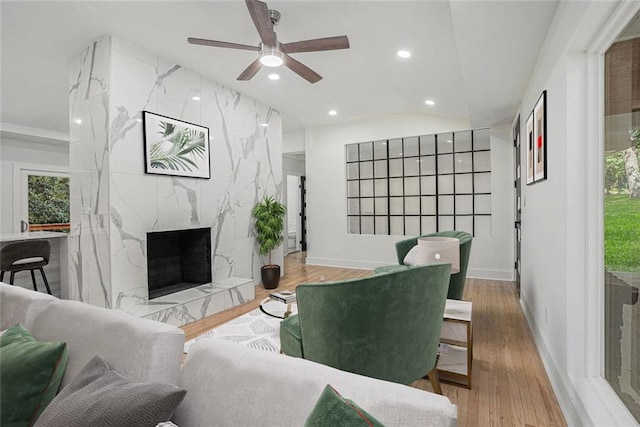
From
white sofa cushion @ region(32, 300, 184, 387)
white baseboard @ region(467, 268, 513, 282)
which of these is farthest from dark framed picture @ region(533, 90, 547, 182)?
white baseboard @ region(467, 268, 513, 282)

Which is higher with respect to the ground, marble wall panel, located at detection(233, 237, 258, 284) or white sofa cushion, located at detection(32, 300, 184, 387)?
white sofa cushion, located at detection(32, 300, 184, 387)

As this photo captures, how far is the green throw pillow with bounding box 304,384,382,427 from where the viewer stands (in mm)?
578

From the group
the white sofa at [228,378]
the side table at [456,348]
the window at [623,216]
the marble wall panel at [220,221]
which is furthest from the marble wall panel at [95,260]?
the window at [623,216]

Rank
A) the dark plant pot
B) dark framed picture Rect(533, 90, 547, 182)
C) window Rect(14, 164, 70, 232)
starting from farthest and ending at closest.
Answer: window Rect(14, 164, 70, 232)
the dark plant pot
dark framed picture Rect(533, 90, 547, 182)

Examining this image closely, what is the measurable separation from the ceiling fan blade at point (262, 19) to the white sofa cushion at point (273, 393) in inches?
77.6

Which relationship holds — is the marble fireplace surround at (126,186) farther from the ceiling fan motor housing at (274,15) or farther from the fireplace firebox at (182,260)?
the ceiling fan motor housing at (274,15)

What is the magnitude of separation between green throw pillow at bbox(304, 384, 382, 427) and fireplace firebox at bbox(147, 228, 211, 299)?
3.38m

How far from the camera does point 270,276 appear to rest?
461 cm

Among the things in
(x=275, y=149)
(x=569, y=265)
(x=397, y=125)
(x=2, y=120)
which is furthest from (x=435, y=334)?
(x=2, y=120)

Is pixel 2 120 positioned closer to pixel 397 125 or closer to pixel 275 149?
pixel 275 149

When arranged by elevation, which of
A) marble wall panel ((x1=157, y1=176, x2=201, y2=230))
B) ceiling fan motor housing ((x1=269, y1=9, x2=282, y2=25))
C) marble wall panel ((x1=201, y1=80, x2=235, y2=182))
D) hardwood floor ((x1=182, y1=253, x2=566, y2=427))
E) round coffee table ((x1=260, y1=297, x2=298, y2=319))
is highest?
ceiling fan motor housing ((x1=269, y1=9, x2=282, y2=25))

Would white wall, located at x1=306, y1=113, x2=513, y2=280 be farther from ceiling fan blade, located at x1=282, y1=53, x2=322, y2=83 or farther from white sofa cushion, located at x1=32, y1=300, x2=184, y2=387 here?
white sofa cushion, located at x1=32, y1=300, x2=184, y2=387

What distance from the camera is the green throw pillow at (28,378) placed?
0.95 meters

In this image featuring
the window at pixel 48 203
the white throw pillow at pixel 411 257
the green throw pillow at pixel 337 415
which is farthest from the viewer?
the window at pixel 48 203
